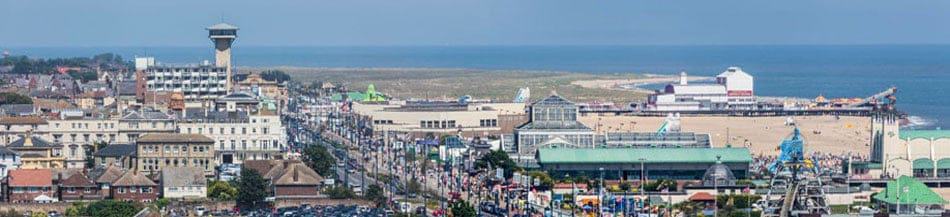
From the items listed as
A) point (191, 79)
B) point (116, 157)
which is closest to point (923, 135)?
point (116, 157)

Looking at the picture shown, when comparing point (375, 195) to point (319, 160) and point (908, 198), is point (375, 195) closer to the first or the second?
point (319, 160)

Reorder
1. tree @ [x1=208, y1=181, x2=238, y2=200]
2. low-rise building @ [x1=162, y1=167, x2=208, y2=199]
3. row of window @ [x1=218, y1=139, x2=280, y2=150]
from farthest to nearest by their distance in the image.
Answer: row of window @ [x1=218, y1=139, x2=280, y2=150]
low-rise building @ [x1=162, y1=167, x2=208, y2=199]
tree @ [x1=208, y1=181, x2=238, y2=200]

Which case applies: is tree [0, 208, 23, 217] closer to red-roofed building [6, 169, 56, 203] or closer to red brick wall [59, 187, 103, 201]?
red-roofed building [6, 169, 56, 203]

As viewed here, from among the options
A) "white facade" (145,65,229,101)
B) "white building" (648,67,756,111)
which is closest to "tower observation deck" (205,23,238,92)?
"white facade" (145,65,229,101)

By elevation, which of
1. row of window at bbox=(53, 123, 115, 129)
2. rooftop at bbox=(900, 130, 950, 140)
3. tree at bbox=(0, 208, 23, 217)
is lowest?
tree at bbox=(0, 208, 23, 217)

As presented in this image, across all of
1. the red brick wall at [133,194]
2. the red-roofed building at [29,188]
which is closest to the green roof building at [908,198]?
the red brick wall at [133,194]

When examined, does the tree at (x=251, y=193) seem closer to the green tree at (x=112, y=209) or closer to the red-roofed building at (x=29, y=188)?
the green tree at (x=112, y=209)
